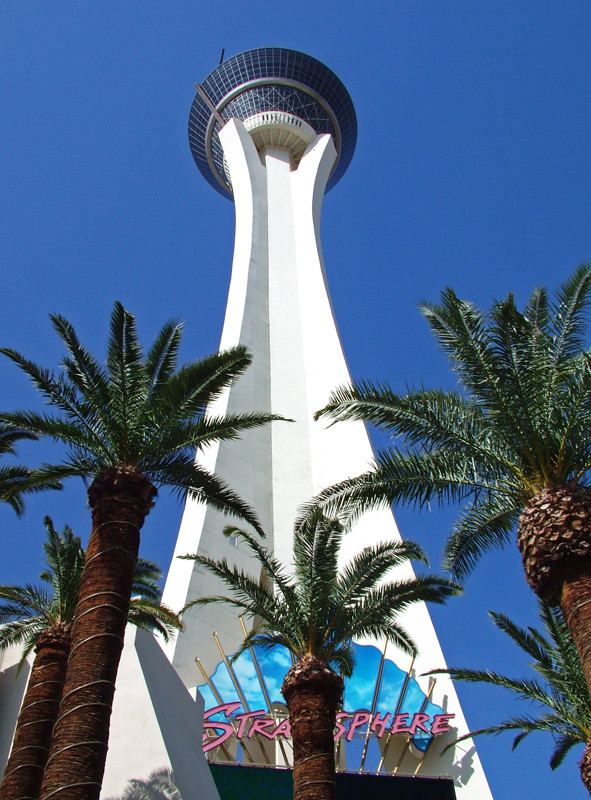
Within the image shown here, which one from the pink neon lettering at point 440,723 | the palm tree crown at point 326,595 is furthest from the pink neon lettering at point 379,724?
the palm tree crown at point 326,595

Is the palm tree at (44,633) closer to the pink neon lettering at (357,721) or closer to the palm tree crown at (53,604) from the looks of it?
the palm tree crown at (53,604)

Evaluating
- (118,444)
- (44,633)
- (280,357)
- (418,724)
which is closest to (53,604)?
(44,633)

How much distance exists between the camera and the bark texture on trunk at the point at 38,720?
10.8 metres

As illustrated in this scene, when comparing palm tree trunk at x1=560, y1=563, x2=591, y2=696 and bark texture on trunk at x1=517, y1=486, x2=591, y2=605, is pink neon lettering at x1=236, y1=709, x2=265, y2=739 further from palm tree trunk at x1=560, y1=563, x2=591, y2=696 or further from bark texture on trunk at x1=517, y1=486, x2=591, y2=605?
palm tree trunk at x1=560, y1=563, x2=591, y2=696

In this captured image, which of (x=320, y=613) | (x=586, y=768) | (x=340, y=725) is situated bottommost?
(x=586, y=768)

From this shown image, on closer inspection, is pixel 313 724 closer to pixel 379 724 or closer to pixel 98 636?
pixel 98 636

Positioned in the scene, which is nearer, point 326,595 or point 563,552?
Result: point 563,552

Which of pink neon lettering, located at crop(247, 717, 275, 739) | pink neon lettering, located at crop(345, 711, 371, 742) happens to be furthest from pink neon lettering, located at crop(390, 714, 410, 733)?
pink neon lettering, located at crop(247, 717, 275, 739)

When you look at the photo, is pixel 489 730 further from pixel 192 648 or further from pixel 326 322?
pixel 326 322

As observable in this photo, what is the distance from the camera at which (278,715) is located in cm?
1995

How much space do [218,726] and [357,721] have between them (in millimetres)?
3383

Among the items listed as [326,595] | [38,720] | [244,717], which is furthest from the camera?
[244,717]

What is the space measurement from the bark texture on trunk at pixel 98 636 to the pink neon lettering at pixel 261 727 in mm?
10451

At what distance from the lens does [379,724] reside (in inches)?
788
